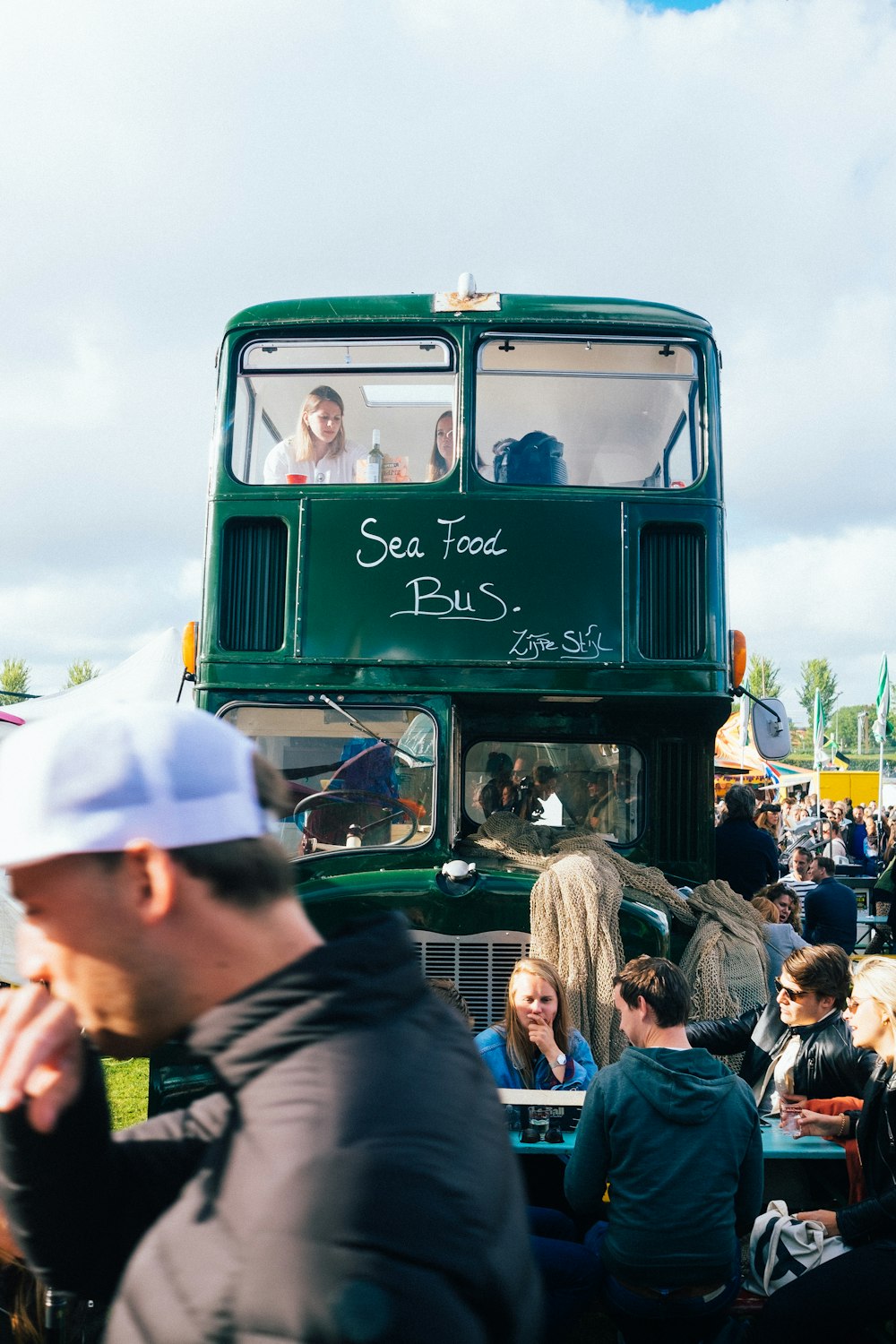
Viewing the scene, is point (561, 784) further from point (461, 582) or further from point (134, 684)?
point (134, 684)

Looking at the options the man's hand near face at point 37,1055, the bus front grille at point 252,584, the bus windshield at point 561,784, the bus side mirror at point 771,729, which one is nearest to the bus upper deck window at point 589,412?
the bus front grille at point 252,584

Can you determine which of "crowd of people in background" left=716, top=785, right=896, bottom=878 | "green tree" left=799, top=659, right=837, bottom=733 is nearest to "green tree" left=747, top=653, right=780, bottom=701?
"green tree" left=799, top=659, right=837, bottom=733

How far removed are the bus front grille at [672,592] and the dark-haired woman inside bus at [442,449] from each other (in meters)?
1.07

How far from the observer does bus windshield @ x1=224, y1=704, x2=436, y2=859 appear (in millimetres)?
6145

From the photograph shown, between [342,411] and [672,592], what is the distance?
1969 millimetres

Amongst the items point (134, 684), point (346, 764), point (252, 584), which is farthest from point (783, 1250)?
point (134, 684)

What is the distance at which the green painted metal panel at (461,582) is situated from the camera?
6.18m

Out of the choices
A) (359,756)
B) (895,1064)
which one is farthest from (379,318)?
(895,1064)

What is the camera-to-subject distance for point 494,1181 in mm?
1084

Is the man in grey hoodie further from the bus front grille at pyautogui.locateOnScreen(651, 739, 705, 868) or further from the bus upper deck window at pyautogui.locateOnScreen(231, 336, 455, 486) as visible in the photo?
the bus upper deck window at pyautogui.locateOnScreen(231, 336, 455, 486)

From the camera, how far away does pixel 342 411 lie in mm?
6500

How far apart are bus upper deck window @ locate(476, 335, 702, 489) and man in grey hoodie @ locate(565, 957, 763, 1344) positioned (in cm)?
342

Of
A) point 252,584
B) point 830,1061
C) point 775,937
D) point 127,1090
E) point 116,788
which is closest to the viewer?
point 116,788

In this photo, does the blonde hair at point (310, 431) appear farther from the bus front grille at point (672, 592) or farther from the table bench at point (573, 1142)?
the table bench at point (573, 1142)
